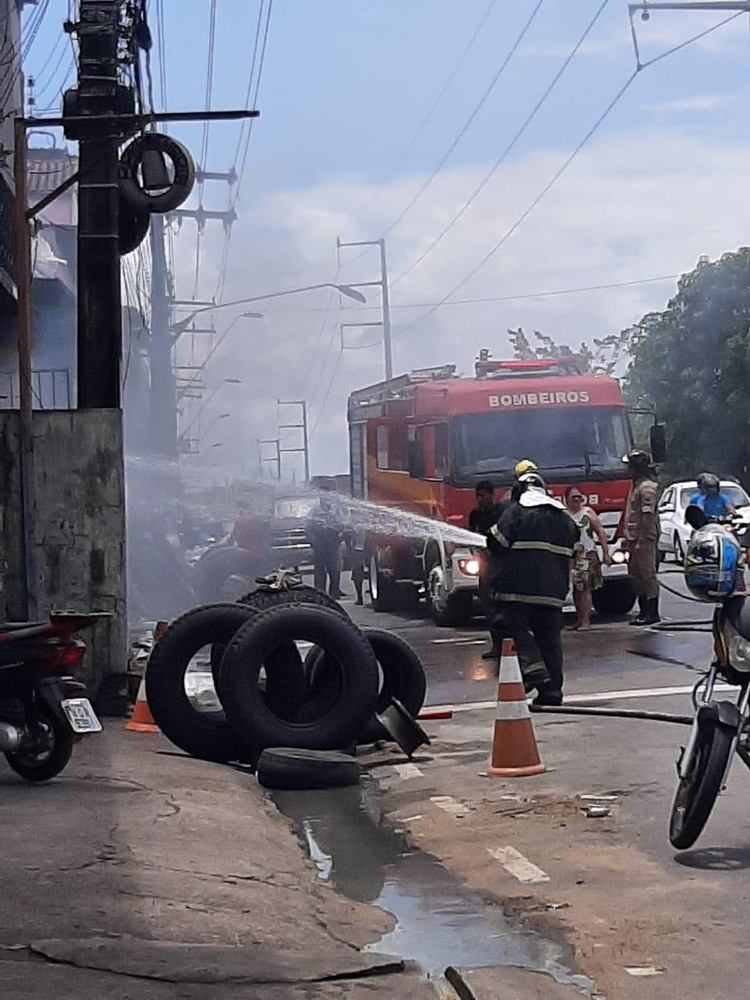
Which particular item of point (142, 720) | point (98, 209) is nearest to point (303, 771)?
Result: point (142, 720)

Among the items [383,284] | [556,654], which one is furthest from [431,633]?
[383,284]

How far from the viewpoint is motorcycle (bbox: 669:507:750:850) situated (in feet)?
21.7

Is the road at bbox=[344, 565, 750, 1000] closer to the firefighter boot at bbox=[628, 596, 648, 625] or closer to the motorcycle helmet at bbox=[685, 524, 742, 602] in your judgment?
the motorcycle helmet at bbox=[685, 524, 742, 602]

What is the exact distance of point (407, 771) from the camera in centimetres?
1006

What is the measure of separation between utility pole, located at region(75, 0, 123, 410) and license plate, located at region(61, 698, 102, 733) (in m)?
3.88

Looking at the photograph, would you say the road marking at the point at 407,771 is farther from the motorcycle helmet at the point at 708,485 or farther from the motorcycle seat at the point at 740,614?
the motorcycle helmet at the point at 708,485

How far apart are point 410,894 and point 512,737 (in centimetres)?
267

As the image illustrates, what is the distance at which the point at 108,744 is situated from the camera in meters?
10.7

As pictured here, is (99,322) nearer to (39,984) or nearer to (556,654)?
(556,654)

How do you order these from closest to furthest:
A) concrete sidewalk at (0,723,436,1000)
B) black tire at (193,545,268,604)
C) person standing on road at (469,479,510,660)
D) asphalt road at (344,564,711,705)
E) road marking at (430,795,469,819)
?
concrete sidewalk at (0,723,436,1000)
road marking at (430,795,469,819)
asphalt road at (344,564,711,705)
person standing on road at (469,479,510,660)
black tire at (193,545,268,604)

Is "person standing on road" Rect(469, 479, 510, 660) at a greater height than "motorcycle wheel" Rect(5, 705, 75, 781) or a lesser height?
greater

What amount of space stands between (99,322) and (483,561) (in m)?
6.73

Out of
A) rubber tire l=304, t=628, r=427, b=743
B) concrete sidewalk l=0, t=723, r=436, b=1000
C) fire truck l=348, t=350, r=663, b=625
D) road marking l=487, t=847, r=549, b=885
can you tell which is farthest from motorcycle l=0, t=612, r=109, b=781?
fire truck l=348, t=350, r=663, b=625

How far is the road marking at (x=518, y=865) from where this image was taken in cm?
691
